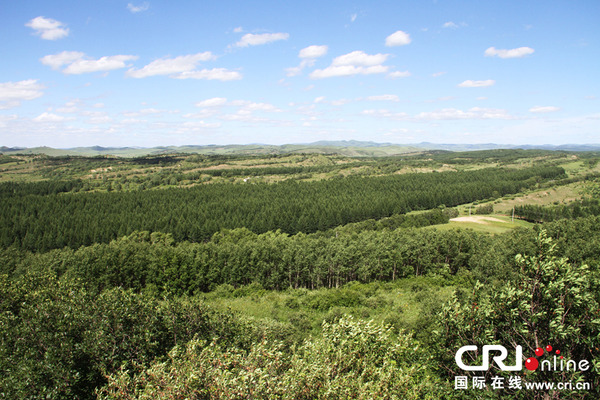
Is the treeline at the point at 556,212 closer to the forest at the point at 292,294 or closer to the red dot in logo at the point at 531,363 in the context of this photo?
the forest at the point at 292,294

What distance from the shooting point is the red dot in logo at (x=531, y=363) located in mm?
12682

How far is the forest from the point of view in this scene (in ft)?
43.2

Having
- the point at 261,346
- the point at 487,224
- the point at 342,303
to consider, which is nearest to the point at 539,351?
the point at 261,346

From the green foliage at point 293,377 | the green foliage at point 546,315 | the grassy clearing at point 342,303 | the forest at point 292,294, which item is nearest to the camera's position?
the green foliage at point 293,377

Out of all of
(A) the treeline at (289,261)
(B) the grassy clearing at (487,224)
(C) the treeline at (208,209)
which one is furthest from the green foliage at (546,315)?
(C) the treeline at (208,209)

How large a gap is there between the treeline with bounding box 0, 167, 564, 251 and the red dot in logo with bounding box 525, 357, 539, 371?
10810cm

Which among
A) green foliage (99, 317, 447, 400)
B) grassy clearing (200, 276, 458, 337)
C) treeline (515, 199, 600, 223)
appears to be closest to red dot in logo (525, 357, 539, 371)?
green foliage (99, 317, 447, 400)

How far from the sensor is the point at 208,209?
135625 millimetres

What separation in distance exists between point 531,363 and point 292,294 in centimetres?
5044

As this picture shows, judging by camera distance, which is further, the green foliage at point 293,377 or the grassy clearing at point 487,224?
the grassy clearing at point 487,224

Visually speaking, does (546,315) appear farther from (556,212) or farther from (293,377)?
(556,212)

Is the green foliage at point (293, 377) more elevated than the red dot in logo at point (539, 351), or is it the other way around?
the red dot in logo at point (539, 351)

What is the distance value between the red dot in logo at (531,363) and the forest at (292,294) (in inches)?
4.7

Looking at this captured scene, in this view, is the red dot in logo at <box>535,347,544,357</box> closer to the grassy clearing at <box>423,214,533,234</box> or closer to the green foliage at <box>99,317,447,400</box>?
the green foliage at <box>99,317,447,400</box>
